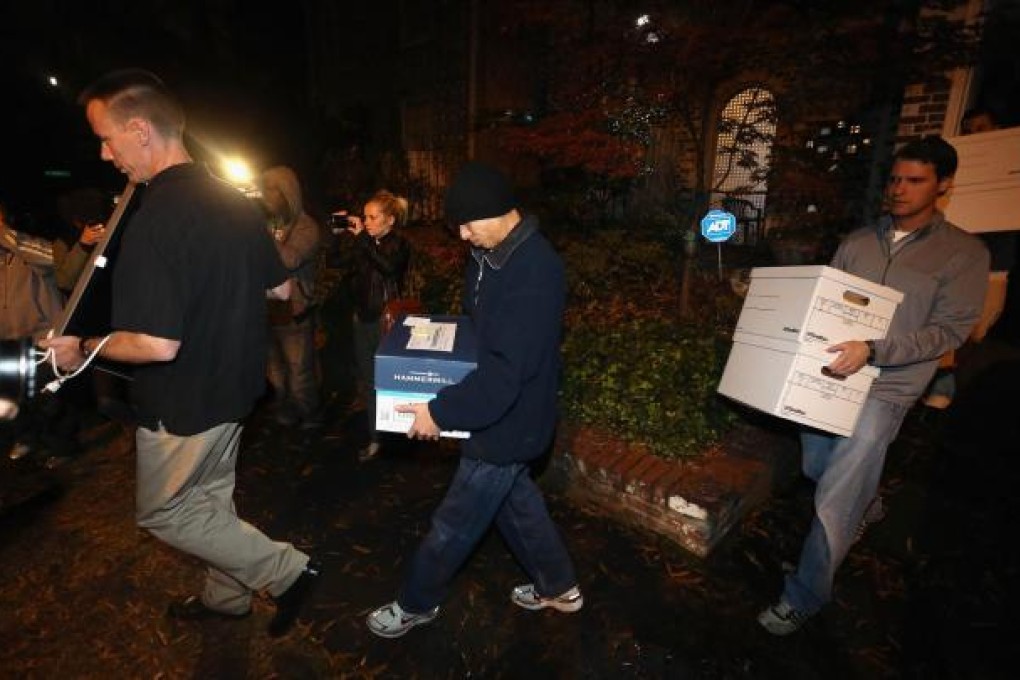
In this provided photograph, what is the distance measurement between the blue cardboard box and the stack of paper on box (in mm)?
1366

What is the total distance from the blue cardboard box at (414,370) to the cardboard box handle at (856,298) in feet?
5.14

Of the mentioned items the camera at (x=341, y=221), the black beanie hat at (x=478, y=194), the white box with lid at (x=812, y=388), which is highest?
the black beanie hat at (x=478, y=194)

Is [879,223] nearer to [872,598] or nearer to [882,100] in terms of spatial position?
[872,598]

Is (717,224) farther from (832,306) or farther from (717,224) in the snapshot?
(832,306)

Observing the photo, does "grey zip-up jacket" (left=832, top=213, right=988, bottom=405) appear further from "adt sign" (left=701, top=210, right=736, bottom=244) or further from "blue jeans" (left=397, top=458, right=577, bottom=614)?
"adt sign" (left=701, top=210, right=736, bottom=244)

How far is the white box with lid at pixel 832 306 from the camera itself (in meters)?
2.29

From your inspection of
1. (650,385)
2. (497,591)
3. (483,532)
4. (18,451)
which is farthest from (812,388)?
(18,451)

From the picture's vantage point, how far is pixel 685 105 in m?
5.14

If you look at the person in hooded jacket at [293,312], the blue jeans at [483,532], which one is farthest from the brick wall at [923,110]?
the person in hooded jacket at [293,312]

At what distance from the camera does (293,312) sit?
449cm

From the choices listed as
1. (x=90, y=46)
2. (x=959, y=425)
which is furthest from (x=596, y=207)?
(x=90, y=46)

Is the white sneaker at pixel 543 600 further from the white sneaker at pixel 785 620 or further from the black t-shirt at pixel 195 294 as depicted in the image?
the black t-shirt at pixel 195 294

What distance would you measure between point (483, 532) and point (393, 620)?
66cm

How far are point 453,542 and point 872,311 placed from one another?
206 cm
